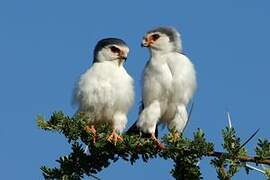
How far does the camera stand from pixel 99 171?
6484 millimetres

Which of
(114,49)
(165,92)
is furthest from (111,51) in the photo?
(165,92)

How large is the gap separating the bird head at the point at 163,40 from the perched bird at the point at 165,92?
0.17 ft

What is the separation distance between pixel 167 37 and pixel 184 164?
3.45 m

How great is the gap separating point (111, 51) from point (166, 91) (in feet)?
3.62

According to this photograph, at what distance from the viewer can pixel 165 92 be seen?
861 centimetres

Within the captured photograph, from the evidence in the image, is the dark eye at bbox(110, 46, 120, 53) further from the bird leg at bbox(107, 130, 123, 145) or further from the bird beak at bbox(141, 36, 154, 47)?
the bird leg at bbox(107, 130, 123, 145)

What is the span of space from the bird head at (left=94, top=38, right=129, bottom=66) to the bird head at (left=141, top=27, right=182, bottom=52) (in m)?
0.33

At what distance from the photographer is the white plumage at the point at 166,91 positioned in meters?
8.60

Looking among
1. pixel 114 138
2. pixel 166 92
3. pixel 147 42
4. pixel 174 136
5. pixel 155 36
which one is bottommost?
pixel 174 136

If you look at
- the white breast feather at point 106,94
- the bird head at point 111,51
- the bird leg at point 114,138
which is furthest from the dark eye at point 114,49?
the bird leg at point 114,138

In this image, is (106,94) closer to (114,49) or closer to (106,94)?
(106,94)

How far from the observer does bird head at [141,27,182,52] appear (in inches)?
353

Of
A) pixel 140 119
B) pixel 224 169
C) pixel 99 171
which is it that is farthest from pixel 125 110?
pixel 224 169

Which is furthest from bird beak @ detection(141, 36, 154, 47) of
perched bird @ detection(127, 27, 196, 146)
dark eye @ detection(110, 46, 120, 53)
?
dark eye @ detection(110, 46, 120, 53)
